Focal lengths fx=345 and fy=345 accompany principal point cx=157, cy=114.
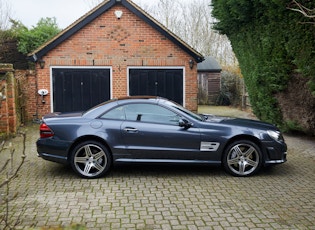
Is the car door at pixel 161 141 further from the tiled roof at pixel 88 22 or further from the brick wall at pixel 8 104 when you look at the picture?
the tiled roof at pixel 88 22

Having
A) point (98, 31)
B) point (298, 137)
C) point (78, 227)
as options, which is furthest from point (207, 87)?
point (78, 227)

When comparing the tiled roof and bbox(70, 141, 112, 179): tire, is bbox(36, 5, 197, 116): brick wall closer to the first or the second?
the tiled roof

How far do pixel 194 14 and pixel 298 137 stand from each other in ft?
84.9

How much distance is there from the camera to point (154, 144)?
6.13m

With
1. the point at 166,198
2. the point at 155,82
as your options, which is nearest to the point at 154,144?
the point at 166,198

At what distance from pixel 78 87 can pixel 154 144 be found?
787cm

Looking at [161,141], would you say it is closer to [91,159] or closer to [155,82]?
[91,159]

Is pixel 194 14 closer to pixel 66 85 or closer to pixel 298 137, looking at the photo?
pixel 66 85

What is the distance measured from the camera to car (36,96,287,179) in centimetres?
609

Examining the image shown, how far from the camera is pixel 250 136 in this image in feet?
20.3

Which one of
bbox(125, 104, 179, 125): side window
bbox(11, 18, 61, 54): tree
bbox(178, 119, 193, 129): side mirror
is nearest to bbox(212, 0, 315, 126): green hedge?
bbox(178, 119, 193, 129): side mirror

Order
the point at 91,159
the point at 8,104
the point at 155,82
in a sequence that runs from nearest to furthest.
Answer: the point at 91,159 < the point at 8,104 < the point at 155,82

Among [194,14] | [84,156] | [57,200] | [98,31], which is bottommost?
[57,200]

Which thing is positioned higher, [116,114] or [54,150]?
[116,114]
